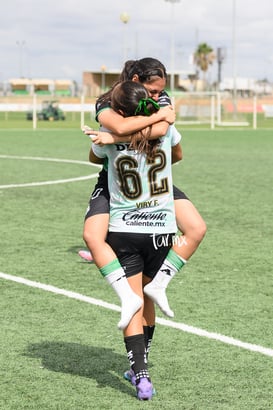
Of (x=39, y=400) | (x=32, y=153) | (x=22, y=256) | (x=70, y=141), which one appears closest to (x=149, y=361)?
(x=39, y=400)

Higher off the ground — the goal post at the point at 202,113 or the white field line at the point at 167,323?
the white field line at the point at 167,323

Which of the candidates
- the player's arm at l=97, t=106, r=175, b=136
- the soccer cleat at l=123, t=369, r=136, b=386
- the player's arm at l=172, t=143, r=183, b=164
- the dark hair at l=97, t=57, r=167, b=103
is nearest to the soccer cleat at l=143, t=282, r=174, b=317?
the soccer cleat at l=123, t=369, r=136, b=386

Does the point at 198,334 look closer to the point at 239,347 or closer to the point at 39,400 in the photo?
the point at 239,347

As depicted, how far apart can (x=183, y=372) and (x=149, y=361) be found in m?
0.37

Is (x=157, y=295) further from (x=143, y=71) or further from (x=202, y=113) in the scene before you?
(x=202, y=113)

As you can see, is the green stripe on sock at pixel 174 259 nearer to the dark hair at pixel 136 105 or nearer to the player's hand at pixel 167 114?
the dark hair at pixel 136 105

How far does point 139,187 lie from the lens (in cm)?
555

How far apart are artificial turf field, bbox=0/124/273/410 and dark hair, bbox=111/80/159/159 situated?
1.56 metres

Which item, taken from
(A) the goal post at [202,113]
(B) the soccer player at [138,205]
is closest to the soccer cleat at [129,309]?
(B) the soccer player at [138,205]

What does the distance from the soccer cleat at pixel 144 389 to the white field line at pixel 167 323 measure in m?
1.26

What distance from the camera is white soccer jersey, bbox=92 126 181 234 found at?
552 centimetres

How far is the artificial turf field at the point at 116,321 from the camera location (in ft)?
18.4

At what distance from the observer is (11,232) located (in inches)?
472

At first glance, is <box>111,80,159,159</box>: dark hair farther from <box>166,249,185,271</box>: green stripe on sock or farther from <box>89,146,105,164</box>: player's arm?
<box>166,249,185,271</box>: green stripe on sock
